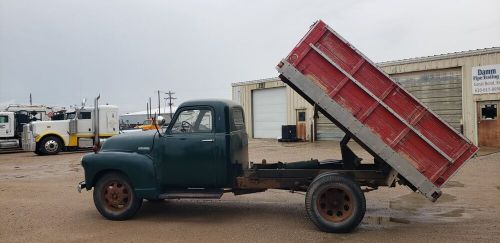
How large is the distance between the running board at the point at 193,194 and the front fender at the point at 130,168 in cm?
23

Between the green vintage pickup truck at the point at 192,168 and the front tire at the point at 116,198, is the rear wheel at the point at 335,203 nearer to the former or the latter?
the green vintage pickup truck at the point at 192,168

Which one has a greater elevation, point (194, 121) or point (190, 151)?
point (194, 121)

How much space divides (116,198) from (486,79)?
17.0 m

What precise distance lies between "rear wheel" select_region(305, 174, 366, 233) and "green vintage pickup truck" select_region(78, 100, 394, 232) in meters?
0.33

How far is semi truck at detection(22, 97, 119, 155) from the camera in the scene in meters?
21.4

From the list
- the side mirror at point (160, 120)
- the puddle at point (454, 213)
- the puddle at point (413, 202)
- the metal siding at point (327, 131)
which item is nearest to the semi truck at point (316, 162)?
the side mirror at point (160, 120)

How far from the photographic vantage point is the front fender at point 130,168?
22.7ft

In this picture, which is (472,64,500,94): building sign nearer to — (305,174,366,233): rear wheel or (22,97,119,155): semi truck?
(305,174,366,233): rear wheel

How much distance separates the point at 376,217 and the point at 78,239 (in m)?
4.67

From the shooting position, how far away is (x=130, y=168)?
22.8ft

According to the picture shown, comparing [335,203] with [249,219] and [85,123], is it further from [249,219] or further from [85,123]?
[85,123]

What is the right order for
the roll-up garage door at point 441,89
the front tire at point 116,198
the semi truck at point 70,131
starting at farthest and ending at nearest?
1. the semi truck at point 70,131
2. the roll-up garage door at point 441,89
3. the front tire at point 116,198

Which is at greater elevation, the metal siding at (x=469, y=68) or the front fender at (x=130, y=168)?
the metal siding at (x=469, y=68)

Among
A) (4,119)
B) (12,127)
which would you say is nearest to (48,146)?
(12,127)
